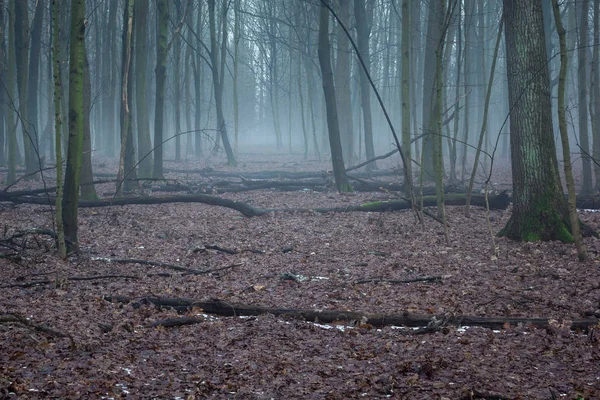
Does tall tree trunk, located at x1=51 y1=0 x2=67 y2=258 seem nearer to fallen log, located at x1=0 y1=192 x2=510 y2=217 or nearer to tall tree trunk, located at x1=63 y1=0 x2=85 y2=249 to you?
tall tree trunk, located at x1=63 y1=0 x2=85 y2=249

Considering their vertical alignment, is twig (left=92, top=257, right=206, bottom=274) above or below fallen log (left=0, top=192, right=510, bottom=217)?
below

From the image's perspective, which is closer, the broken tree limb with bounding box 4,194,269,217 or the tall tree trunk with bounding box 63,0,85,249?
the tall tree trunk with bounding box 63,0,85,249

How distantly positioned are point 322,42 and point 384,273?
9.74 metres

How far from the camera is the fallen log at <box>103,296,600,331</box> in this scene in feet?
17.5

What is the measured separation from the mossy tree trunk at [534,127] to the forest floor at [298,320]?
1.59 ft

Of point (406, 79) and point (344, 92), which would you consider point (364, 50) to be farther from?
point (406, 79)

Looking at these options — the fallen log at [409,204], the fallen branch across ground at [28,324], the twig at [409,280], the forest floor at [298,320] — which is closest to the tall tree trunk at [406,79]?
the fallen log at [409,204]

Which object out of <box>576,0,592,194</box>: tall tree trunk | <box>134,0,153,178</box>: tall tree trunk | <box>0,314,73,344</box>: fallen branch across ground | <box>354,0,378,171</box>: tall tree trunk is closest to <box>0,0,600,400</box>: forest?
<box>0,314,73,344</box>: fallen branch across ground

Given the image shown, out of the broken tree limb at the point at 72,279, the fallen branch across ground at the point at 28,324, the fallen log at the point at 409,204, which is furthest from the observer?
the fallen log at the point at 409,204

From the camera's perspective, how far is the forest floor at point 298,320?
407cm

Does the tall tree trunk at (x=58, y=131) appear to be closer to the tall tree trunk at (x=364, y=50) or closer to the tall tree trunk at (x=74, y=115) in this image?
the tall tree trunk at (x=74, y=115)

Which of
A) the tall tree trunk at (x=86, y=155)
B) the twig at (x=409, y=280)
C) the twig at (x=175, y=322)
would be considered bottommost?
the twig at (x=175, y=322)

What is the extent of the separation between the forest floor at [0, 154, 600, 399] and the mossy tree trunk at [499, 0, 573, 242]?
1.59 feet

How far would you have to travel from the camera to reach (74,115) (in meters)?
8.02
